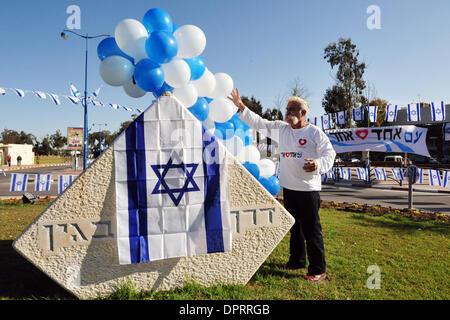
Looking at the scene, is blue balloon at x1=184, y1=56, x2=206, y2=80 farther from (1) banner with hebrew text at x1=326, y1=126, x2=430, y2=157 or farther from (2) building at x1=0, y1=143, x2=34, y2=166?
(2) building at x1=0, y1=143, x2=34, y2=166

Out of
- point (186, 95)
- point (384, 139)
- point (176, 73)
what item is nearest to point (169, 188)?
point (186, 95)

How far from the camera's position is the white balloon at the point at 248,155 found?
3.67 metres

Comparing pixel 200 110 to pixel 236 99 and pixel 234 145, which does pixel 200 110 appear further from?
pixel 234 145

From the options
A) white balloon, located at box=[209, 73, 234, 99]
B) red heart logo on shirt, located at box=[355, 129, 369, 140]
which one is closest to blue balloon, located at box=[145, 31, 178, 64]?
white balloon, located at box=[209, 73, 234, 99]

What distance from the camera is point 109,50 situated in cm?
352

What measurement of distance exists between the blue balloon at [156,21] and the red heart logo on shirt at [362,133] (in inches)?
446

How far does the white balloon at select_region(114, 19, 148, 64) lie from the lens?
3.15 meters

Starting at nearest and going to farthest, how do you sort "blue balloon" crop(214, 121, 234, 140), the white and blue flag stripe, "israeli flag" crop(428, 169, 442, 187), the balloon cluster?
the balloon cluster → "blue balloon" crop(214, 121, 234, 140) → the white and blue flag stripe → "israeli flag" crop(428, 169, 442, 187)

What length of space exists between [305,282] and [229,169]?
1.42 meters

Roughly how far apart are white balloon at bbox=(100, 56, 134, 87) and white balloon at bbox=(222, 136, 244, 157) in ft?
4.66

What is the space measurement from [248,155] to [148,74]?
62.3 inches

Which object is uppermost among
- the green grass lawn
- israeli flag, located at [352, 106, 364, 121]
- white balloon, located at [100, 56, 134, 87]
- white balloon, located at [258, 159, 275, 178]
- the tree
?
the tree

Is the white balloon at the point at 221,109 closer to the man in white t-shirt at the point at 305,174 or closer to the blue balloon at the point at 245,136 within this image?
the blue balloon at the point at 245,136

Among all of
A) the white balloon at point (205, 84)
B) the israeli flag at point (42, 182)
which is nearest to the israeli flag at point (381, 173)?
the white balloon at point (205, 84)
